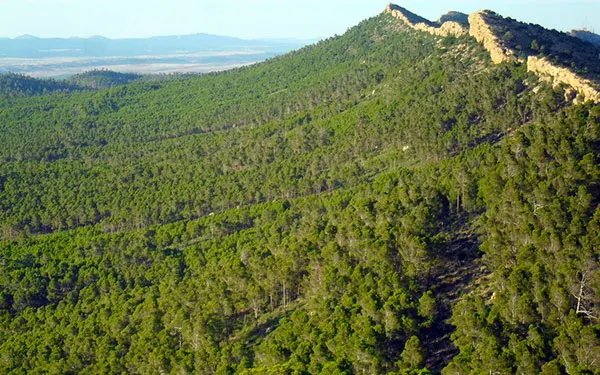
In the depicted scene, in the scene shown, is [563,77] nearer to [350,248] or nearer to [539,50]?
[539,50]

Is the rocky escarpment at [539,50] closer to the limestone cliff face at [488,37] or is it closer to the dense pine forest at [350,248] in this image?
the limestone cliff face at [488,37]

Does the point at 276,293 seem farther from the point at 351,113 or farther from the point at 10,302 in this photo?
the point at 351,113

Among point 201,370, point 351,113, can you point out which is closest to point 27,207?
point 351,113

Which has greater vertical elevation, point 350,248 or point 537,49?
point 537,49

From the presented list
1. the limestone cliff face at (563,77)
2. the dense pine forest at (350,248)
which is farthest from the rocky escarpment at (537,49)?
the dense pine forest at (350,248)

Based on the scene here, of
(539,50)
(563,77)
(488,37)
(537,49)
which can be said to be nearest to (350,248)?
(563,77)

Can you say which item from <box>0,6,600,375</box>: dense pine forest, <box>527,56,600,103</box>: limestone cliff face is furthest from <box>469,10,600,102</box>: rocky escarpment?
<box>0,6,600,375</box>: dense pine forest
